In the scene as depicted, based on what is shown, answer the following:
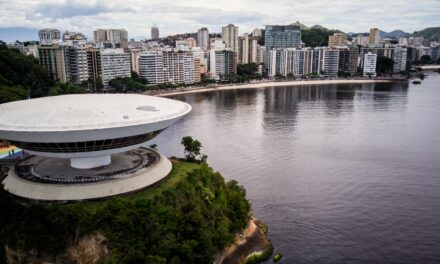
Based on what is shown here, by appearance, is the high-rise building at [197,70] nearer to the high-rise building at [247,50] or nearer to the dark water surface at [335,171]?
the high-rise building at [247,50]

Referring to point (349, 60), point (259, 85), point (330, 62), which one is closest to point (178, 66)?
point (259, 85)

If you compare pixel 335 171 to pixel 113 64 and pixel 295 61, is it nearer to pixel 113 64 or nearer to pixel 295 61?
pixel 113 64

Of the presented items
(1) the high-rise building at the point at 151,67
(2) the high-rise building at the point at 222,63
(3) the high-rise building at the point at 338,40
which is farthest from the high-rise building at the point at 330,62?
(1) the high-rise building at the point at 151,67

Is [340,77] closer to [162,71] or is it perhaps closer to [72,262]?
[162,71]

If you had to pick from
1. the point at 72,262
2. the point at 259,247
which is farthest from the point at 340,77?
the point at 72,262

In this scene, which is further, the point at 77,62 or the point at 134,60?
the point at 134,60

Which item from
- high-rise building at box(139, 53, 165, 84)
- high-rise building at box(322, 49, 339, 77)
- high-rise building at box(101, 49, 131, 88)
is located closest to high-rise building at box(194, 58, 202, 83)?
high-rise building at box(139, 53, 165, 84)
